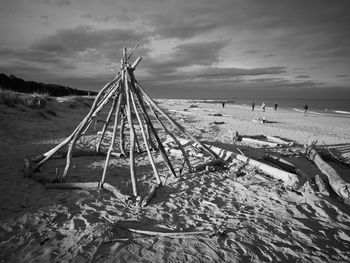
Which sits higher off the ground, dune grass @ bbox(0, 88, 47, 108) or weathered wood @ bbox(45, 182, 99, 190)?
dune grass @ bbox(0, 88, 47, 108)

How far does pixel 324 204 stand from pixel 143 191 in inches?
148

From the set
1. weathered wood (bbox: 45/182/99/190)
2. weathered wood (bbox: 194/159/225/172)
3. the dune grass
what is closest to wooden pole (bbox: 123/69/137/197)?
weathered wood (bbox: 45/182/99/190)

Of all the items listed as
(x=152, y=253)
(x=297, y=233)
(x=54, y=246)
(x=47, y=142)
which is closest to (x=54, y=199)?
(x=54, y=246)

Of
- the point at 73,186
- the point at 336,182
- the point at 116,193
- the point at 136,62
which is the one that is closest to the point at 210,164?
the point at 116,193

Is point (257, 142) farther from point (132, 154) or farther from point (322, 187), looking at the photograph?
point (132, 154)

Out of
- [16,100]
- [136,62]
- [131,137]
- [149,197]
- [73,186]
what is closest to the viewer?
[149,197]

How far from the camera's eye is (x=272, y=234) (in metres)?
3.38

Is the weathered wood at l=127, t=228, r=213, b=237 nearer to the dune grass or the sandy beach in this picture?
the sandy beach

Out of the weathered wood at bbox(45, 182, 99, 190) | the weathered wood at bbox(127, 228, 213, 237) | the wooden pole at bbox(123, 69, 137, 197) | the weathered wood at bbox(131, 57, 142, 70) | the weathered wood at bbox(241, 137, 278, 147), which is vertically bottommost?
the weathered wood at bbox(241, 137, 278, 147)

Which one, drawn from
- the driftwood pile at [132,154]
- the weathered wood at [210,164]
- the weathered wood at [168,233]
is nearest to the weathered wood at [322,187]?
the driftwood pile at [132,154]

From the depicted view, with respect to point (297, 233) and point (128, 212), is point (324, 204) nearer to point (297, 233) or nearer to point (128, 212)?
point (297, 233)

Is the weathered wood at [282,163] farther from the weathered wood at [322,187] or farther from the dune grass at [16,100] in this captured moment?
the dune grass at [16,100]

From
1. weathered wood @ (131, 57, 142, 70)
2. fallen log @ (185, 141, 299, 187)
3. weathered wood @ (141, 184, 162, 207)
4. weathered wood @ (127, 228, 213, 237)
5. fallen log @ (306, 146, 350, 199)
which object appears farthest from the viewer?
weathered wood @ (131, 57, 142, 70)

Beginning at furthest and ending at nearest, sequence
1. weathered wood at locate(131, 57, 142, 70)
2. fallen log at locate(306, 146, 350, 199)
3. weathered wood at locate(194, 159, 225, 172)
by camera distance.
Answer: weathered wood at locate(194, 159, 225, 172)
weathered wood at locate(131, 57, 142, 70)
fallen log at locate(306, 146, 350, 199)
